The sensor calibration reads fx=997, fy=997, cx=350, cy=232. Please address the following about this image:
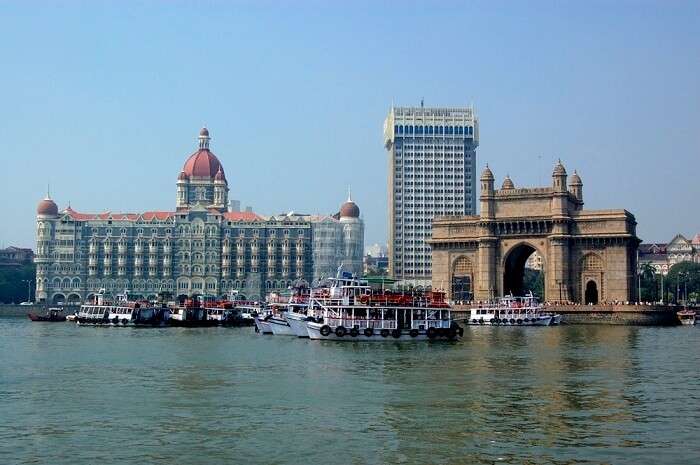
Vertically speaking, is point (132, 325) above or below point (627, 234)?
below

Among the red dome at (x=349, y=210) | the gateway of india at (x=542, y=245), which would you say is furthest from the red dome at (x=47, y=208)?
the gateway of india at (x=542, y=245)

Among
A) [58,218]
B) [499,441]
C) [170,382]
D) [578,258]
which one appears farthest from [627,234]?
[58,218]

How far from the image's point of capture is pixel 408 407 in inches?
1421

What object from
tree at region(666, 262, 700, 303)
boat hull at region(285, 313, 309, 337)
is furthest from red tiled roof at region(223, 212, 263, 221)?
boat hull at region(285, 313, 309, 337)

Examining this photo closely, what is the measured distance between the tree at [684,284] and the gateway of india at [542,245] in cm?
5016

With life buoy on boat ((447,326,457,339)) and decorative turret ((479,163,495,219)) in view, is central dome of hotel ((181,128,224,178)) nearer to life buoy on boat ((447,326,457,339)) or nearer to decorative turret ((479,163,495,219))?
decorative turret ((479,163,495,219))

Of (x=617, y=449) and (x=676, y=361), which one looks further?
(x=676, y=361)

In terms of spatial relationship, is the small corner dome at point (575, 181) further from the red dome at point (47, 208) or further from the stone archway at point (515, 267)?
the red dome at point (47, 208)

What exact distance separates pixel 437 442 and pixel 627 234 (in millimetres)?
91818

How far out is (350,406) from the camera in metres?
36.6

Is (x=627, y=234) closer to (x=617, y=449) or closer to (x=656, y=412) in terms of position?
(x=656, y=412)

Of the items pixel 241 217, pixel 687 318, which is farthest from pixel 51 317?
pixel 687 318

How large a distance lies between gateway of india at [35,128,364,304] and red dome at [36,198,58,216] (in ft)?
0.58

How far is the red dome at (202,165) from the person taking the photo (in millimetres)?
188750
